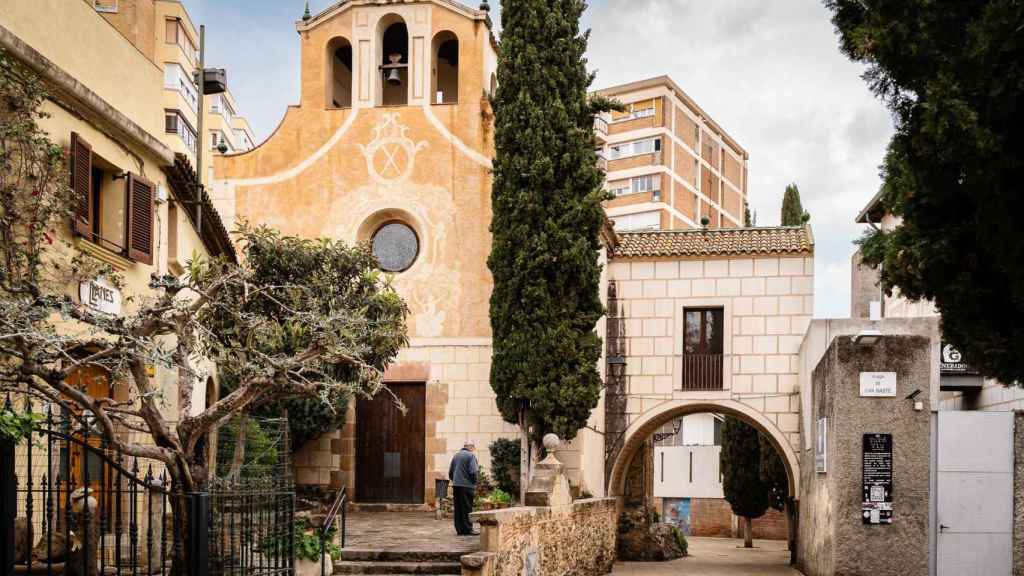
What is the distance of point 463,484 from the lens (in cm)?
1877

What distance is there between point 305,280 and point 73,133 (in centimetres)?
563

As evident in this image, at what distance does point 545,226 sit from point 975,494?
8921 mm

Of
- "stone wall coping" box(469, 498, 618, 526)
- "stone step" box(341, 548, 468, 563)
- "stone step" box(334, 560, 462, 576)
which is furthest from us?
"stone step" box(341, 548, 468, 563)

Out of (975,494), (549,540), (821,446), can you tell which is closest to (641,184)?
(821,446)

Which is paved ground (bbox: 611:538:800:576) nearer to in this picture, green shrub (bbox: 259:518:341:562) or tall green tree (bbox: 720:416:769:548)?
tall green tree (bbox: 720:416:769:548)

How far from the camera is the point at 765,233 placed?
27.5m

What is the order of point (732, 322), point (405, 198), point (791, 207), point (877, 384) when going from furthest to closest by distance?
1. point (791, 207)
2. point (732, 322)
3. point (405, 198)
4. point (877, 384)

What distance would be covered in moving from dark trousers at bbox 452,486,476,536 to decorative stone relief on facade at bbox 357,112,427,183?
9192 millimetres

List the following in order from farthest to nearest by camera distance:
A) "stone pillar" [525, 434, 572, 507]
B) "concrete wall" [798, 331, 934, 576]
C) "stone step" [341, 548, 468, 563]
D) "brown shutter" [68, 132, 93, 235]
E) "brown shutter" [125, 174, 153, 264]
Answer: "concrete wall" [798, 331, 934, 576] → "stone pillar" [525, 434, 572, 507] → "stone step" [341, 548, 468, 563] → "brown shutter" [125, 174, 153, 264] → "brown shutter" [68, 132, 93, 235]

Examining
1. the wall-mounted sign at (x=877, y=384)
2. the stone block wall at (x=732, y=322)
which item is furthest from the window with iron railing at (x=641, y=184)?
the wall-mounted sign at (x=877, y=384)

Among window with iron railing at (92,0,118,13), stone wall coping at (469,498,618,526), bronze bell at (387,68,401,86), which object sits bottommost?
stone wall coping at (469,498,618,526)

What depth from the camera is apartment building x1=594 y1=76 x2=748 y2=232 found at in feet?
208

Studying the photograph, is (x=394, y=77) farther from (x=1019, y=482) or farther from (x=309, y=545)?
(x=1019, y=482)

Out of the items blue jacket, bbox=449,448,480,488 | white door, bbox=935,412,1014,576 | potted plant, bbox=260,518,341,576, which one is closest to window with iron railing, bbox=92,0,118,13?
potted plant, bbox=260,518,341,576
